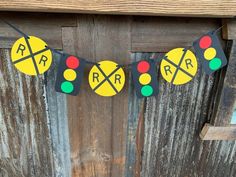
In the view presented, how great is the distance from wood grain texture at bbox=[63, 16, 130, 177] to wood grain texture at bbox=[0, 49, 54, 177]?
0.16 metres

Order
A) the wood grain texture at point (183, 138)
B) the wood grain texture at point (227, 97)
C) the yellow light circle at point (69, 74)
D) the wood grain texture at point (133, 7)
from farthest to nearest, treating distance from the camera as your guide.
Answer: the wood grain texture at point (183, 138)
the wood grain texture at point (227, 97)
the yellow light circle at point (69, 74)
the wood grain texture at point (133, 7)

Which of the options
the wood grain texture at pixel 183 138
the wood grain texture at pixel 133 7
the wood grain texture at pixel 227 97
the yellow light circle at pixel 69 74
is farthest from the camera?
the wood grain texture at pixel 183 138

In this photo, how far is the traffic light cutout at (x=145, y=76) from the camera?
3.15 ft

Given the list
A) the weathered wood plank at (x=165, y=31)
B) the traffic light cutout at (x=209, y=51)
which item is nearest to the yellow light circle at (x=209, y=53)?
the traffic light cutout at (x=209, y=51)

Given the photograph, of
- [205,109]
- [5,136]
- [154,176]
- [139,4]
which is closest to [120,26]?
[139,4]

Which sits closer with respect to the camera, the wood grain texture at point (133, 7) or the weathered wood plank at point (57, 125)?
the wood grain texture at point (133, 7)

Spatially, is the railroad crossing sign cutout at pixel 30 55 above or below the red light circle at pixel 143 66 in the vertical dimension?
above

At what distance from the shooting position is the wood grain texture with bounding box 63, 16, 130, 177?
1.00 metres

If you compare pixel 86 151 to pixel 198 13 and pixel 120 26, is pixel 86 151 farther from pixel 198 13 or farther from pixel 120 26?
pixel 198 13

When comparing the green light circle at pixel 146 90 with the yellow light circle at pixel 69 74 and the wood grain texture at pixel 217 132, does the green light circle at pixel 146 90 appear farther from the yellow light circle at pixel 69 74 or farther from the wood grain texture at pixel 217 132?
the wood grain texture at pixel 217 132

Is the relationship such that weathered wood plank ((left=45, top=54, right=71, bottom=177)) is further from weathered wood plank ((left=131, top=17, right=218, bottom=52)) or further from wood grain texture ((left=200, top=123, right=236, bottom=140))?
wood grain texture ((left=200, top=123, right=236, bottom=140))

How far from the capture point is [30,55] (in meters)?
0.89

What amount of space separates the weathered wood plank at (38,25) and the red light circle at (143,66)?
325mm

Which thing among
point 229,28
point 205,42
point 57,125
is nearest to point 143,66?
point 205,42
